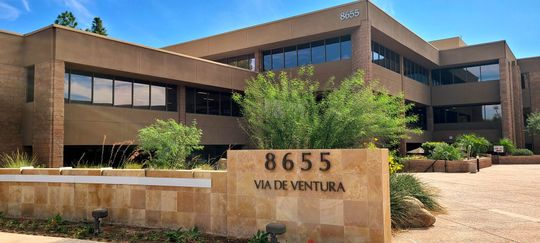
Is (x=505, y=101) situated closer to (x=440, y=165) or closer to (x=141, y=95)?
(x=440, y=165)

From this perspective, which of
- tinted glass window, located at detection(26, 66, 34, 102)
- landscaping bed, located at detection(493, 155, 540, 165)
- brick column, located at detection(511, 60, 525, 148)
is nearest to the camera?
tinted glass window, located at detection(26, 66, 34, 102)

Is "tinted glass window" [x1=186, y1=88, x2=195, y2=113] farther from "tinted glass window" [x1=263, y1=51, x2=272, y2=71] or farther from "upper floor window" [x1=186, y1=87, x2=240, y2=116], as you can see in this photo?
"tinted glass window" [x1=263, y1=51, x2=272, y2=71]

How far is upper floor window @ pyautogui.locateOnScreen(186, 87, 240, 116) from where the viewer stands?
1078 inches

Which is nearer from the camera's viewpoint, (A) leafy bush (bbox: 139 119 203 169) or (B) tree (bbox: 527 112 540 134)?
(A) leafy bush (bbox: 139 119 203 169)

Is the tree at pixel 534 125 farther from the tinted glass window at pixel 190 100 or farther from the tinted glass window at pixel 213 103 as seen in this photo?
the tinted glass window at pixel 190 100

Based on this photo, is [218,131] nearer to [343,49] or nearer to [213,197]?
[343,49]

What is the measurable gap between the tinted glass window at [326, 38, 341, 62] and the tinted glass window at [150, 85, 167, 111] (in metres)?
11.1

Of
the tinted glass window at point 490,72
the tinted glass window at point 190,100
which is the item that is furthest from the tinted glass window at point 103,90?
the tinted glass window at point 490,72

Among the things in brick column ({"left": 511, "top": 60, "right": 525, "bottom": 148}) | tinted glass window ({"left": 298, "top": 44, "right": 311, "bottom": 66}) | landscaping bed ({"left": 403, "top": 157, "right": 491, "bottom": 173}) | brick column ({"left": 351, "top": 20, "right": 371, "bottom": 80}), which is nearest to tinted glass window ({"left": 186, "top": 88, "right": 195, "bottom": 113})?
tinted glass window ({"left": 298, "top": 44, "right": 311, "bottom": 66})

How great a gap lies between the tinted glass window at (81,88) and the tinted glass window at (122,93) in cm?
155

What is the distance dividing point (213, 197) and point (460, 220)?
5379mm

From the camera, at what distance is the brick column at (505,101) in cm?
3650

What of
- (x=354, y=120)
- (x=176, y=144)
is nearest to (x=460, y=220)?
(x=354, y=120)

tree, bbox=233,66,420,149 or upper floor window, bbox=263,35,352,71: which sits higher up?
upper floor window, bbox=263,35,352,71
